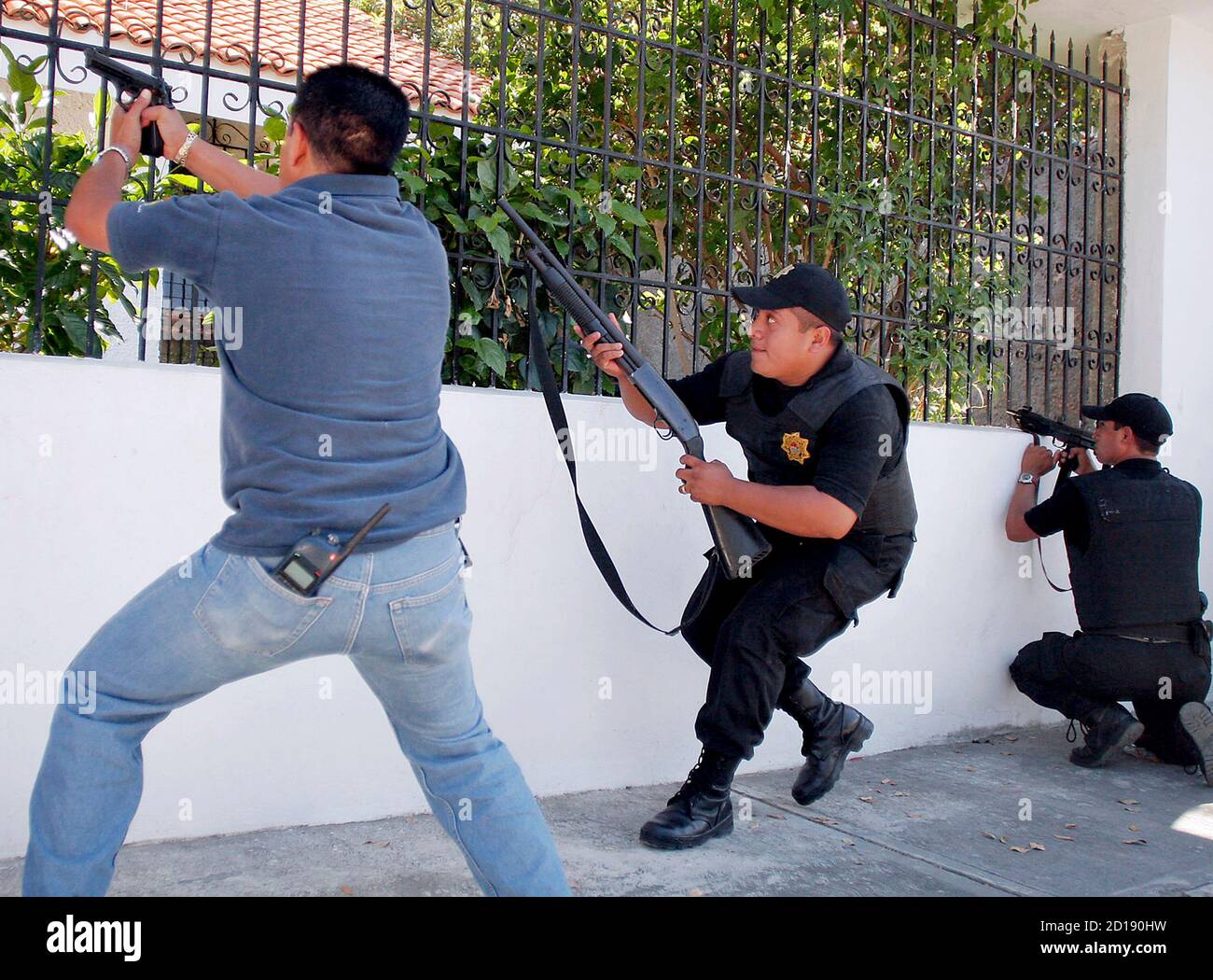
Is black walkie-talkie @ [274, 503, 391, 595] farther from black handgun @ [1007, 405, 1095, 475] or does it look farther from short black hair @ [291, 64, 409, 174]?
black handgun @ [1007, 405, 1095, 475]

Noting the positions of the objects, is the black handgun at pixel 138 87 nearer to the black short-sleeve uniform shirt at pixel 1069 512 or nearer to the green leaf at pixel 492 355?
the green leaf at pixel 492 355

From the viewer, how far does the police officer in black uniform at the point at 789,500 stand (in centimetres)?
343

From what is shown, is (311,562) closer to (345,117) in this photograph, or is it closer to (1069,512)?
(345,117)

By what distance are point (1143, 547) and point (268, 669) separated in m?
3.79

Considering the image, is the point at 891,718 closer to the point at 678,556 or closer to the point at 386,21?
the point at 678,556

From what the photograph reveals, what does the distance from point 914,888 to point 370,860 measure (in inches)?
59.6

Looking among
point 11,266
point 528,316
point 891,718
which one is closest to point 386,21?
point 528,316

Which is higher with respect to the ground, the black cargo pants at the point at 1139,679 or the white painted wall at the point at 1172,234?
the white painted wall at the point at 1172,234

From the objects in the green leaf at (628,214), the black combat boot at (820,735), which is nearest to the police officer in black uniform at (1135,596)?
the black combat boot at (820,735)

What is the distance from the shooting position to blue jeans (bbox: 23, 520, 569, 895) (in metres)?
2.00

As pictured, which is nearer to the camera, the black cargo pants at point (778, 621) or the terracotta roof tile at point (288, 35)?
the black cargo pants at point (778, 621)

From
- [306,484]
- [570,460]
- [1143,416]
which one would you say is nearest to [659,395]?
[570,460]

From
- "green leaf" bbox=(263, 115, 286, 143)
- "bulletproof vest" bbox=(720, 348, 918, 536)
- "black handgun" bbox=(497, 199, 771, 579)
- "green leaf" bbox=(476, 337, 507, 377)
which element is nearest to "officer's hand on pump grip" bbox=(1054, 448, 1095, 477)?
"bulletproof vest" bbox=(720, 348, 918, 536)

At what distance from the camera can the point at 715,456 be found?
4336 millimetres
